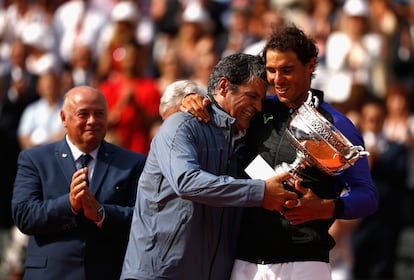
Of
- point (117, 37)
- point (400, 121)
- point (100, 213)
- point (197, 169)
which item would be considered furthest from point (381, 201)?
point (197, 169)

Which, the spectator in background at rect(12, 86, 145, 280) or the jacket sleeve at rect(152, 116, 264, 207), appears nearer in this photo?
the jacket sleeve at rect(152, 116, 264, 207)

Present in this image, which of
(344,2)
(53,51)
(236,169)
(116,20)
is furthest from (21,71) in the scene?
(236,169)

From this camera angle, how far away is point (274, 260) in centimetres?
555

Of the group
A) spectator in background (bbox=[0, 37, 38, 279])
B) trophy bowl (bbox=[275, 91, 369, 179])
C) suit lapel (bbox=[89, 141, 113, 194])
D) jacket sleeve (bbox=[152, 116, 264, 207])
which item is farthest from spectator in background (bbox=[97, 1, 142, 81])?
trophy bowl (bbox=[275, 91, 369, 179])

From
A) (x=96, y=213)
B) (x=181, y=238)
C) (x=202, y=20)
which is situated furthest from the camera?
(x=202, y=20)

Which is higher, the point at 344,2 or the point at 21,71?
the point at 344,2

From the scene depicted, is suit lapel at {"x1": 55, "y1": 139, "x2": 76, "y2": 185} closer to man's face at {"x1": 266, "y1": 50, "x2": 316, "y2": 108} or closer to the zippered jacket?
the zippered jacket

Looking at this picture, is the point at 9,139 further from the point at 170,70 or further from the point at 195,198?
the point at 195,198

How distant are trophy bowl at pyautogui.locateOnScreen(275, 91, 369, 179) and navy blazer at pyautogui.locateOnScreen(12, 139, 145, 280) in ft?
4.35

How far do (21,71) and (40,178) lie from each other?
21.5 feet

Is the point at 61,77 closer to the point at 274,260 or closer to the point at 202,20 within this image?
the point at 202,20

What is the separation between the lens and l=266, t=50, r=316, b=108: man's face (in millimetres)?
5523

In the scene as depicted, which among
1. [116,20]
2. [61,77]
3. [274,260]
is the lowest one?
[274,260]

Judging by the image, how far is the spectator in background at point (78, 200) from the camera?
607 cm
